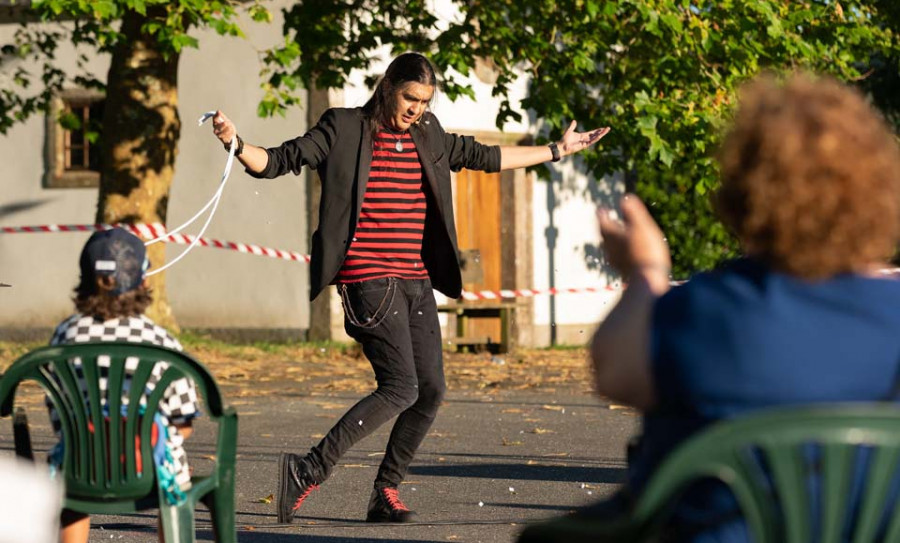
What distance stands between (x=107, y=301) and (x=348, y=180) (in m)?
2.24

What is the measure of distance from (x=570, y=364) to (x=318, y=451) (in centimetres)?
1043

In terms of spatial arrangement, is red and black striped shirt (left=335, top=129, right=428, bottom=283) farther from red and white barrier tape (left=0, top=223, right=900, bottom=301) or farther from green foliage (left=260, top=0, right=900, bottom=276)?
red and white barrier tape (left=0, top=223, right=900, bottom=301)

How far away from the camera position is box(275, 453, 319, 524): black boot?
671 cm

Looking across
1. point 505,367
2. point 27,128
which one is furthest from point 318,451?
point 27,128

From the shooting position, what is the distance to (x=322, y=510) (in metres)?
7.29

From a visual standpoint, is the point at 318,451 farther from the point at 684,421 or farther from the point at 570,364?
the point at 570,364

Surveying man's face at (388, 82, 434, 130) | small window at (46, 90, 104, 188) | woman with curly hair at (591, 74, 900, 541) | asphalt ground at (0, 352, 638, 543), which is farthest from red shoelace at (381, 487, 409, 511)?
small window at (46, 90, 104, 188)

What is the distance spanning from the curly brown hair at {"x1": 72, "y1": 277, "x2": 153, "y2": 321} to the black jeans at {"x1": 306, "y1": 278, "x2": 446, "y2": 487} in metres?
2.13

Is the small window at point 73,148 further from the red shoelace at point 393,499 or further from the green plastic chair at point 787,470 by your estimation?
the green plastic chair at point 787,470

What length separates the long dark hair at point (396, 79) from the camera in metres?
6.56

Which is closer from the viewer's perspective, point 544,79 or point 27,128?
point 544,79

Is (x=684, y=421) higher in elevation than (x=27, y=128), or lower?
lower

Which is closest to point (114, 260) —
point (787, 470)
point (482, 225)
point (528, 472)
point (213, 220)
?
point (787, 470)

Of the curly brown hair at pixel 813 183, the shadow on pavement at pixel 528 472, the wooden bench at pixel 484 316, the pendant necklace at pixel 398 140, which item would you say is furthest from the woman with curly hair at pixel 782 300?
the wooden bench at pixel 484 316
